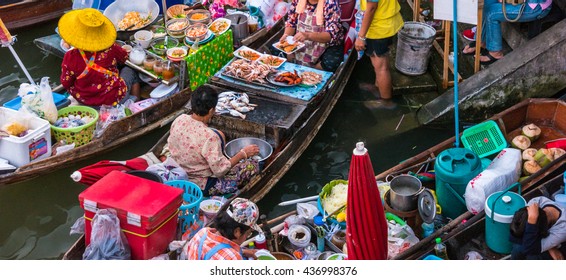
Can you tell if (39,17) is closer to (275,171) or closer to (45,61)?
(45,61)

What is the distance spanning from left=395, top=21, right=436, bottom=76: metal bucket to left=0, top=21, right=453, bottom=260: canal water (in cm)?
52

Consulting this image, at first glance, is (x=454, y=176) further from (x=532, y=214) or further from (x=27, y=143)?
(x=27, y=143)

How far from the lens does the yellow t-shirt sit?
27.4 feet

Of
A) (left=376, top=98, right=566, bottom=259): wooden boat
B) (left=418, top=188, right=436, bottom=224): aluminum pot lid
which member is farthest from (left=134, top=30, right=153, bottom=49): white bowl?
(left=418, top=188, right=436, bottom=224): aluminum pot lid

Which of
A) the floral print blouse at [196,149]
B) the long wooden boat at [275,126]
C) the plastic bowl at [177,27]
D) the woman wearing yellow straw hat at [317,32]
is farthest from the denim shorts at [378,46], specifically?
the floral print blouse at [196,149]

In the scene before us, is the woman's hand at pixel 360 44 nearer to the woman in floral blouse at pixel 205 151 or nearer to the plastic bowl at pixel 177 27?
the woman in floral blouse at pixel 205 151

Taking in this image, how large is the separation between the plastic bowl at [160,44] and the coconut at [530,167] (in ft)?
16.6

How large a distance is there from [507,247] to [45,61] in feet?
26.3

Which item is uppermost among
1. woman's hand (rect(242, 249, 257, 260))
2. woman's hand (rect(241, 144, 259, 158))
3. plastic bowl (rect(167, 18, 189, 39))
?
woman's hand (rect(242, 249, 257, 260))

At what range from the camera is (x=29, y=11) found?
37.1ft

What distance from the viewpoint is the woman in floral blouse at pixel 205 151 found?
20.7 feet

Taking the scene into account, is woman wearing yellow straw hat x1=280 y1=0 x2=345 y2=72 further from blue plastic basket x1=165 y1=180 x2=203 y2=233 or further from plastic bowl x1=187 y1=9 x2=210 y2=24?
blue plastic basket x1=165 y1=180 x2=203 y2=233

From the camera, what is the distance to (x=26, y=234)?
7156 millimetres

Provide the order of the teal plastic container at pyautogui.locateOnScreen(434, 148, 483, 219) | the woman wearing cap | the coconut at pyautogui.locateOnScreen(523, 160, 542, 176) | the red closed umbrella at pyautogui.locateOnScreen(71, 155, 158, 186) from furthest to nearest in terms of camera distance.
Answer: the coconut at pyautogui.locateOnScreen(523, 160, 542, 176), the teal plastic container at pyautogui.locateOnScreen(434, 148, 483, 219), the red closed umbrella at pyautogui.locateOnScreen(71, 155, 158, 186), the woman wearing cap
